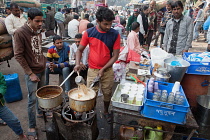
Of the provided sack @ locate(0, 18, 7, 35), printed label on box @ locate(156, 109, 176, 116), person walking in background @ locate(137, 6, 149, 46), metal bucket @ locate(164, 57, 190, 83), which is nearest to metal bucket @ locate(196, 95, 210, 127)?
metal bucket @ locate(164, 57, 190, 83)

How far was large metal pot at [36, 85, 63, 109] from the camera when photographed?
6.88 feet

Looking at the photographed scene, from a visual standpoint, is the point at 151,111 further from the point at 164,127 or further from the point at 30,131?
the point at 30,131

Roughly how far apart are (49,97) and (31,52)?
0.80 m

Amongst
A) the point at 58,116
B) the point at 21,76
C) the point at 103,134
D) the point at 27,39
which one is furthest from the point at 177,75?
the point at 21,76

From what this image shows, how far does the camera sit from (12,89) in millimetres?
3582

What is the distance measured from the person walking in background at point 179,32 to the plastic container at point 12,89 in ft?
13.4

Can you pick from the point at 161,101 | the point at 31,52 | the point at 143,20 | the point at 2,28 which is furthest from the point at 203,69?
the point at 2,28

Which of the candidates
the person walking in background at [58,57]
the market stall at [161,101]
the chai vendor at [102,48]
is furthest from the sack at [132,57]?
the person walking in background at [58,57]

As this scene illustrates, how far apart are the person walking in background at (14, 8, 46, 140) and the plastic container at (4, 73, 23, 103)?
4.10 feet

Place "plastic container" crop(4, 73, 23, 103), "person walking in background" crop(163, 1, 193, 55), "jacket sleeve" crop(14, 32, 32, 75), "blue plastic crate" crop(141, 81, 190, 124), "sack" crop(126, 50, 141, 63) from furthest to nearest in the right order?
"sack" crop(126, 50, 141, 63) < "person walking in background" crop(163, 1, 193, 55) < "plastic container" crop(4, 73, 23, 103) < "jacket sleeve" crop(14, 32, 32, 75) < "blue plastic crate" crop(141, 81, 190, 124)

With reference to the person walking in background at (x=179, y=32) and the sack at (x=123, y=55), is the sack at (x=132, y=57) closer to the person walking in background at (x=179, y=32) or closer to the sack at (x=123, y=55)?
the sack at (x=123, y=55)

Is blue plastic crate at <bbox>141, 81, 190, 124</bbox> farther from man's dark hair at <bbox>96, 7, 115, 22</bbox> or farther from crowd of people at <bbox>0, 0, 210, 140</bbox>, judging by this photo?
man's dark hair at <bbox>96, 7, 115, 22</bbox>

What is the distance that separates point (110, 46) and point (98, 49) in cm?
22

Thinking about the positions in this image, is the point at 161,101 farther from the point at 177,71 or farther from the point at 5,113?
the point at 5,113
